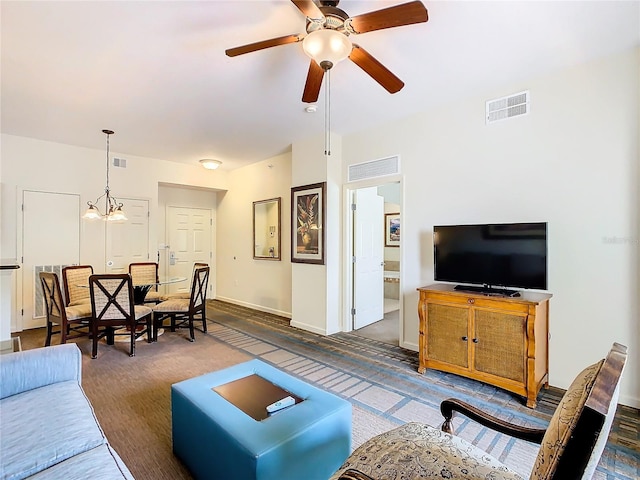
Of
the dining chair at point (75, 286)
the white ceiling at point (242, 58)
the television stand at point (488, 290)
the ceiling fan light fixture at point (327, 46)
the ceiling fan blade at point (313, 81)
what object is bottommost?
the dining chair at point (75, 286)

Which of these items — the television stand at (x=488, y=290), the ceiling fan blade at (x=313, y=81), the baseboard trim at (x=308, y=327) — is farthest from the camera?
the baseboard trim at (x=308, y=327)

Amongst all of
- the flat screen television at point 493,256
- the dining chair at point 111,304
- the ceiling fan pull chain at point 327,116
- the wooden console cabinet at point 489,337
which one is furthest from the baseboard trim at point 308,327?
the ceiling fan pull chain at point 327,116

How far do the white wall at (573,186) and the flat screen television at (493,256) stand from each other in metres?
0.32

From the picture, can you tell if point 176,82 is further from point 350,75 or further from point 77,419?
point 77,419

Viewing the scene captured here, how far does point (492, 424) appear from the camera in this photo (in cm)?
138

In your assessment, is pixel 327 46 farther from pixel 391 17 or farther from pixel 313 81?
pixel 313 81

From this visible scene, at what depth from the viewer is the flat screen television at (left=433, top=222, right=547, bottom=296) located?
2750 millimetres

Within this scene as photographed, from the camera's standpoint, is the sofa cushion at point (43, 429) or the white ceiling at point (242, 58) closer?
the sofa cushion at point (43, 429)

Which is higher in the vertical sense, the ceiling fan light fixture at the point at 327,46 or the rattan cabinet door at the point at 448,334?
the ceiling fan light fixture at the point at 327,46

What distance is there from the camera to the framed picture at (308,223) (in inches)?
185

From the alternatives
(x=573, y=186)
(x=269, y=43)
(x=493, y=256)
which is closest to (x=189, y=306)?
(x=269, y=43)

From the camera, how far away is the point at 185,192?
7.12 meters

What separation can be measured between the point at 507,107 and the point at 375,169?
64.0 inches

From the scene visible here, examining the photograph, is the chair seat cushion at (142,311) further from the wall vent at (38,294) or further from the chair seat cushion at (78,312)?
the wall vent at (38,294)
